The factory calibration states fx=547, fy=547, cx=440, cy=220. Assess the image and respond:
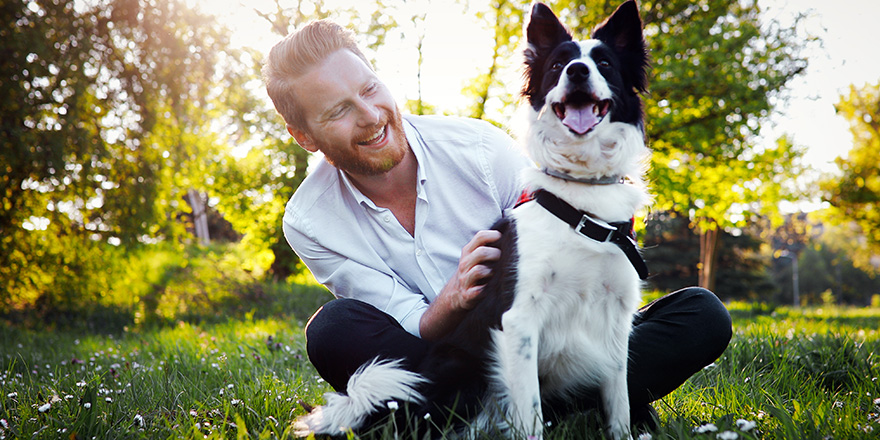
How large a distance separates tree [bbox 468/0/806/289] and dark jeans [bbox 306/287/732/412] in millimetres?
6927

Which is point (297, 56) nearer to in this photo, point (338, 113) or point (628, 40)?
point (338, 113)

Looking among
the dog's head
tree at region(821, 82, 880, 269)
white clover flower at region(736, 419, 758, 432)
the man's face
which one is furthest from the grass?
tree at region(821, 82, 880, 269)

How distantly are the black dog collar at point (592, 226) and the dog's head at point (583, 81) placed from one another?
0.17 meters

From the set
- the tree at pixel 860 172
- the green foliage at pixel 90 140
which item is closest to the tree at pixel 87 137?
the green foliage at pixel 90 140

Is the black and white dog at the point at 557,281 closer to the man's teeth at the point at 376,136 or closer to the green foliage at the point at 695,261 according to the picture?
the man's teeth at the point at 376,136

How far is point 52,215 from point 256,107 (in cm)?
574

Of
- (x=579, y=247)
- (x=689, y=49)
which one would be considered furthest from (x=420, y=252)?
(x=689, y=49)

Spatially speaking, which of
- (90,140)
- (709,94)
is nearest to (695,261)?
(709,94)

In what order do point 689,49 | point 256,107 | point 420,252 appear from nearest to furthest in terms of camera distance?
1. point 420,252
2. point 689,49
3. point 256,107

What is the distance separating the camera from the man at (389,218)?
85.4 inches

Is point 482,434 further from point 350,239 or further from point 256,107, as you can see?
point 256,107

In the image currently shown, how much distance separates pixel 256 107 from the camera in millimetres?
11953

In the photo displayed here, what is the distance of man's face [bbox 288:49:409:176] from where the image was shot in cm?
245

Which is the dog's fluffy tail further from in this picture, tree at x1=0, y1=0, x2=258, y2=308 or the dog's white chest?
tree at x1=0, y1=0, x2=258, y2=308
